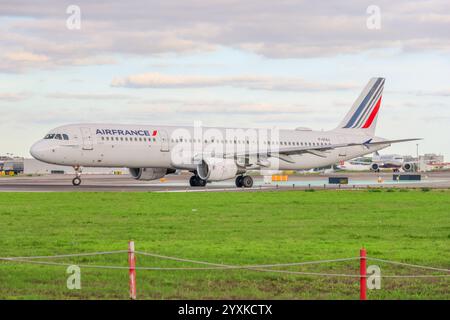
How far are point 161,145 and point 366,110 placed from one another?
24706mm

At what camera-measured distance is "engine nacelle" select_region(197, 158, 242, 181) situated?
6331 centimetres

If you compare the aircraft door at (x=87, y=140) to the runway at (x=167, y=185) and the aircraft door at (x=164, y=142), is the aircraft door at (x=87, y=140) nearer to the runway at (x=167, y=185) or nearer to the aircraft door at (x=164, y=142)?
the runway at (x=167, y=185)

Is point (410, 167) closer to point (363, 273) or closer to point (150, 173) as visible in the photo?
point (150, 173)

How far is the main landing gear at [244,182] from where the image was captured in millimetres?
67312

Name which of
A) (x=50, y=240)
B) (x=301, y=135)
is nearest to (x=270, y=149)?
(x=301, y=135)

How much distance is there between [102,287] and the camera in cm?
1889

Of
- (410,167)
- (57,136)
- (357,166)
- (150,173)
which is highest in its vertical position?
(57,136)

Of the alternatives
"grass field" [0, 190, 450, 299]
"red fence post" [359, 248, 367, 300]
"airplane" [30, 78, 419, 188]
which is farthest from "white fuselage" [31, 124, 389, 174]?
"red fence post" [359, 248, 367, 300]

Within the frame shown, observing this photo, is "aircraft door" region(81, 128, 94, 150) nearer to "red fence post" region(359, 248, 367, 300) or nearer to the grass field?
the grass field

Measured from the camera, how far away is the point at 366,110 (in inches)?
3199

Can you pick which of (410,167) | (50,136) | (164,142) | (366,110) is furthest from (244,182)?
(410,167)

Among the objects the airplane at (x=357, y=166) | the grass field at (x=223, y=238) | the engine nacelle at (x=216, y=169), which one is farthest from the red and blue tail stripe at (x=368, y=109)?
the airplane at (x=357, y=166)

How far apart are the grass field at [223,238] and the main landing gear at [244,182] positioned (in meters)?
15.2
